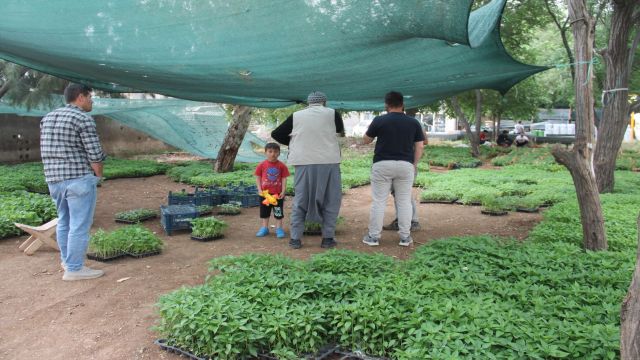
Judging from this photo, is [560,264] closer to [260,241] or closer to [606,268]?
[606,268]

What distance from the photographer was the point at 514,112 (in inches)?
920

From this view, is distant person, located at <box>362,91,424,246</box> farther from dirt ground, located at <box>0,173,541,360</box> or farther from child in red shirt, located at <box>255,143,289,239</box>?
child in red shirt, located at <box>255,143,289,239</box>

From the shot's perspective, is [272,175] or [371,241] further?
[272,175]

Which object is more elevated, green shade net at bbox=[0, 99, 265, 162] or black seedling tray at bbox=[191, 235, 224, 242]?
green shade net at bbox=[0, 99, 265, 162]

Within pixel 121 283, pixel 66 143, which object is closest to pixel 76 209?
pixel 66 143

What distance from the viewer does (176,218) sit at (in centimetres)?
638

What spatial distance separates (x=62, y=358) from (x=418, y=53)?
13.1ft

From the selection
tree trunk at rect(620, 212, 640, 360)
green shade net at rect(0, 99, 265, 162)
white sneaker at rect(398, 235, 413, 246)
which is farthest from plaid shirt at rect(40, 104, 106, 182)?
green shade net at rect(0, 99, 265, 162)

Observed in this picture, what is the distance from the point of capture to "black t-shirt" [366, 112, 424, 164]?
5398mm

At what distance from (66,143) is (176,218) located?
223cm

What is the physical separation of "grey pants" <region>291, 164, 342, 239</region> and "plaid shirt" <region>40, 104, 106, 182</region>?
6.89ft

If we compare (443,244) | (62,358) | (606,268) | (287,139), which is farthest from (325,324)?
(287,139)

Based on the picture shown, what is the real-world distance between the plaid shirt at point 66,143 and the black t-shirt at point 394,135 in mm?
2831

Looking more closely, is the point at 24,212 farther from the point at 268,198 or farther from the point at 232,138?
the point at 232,138
